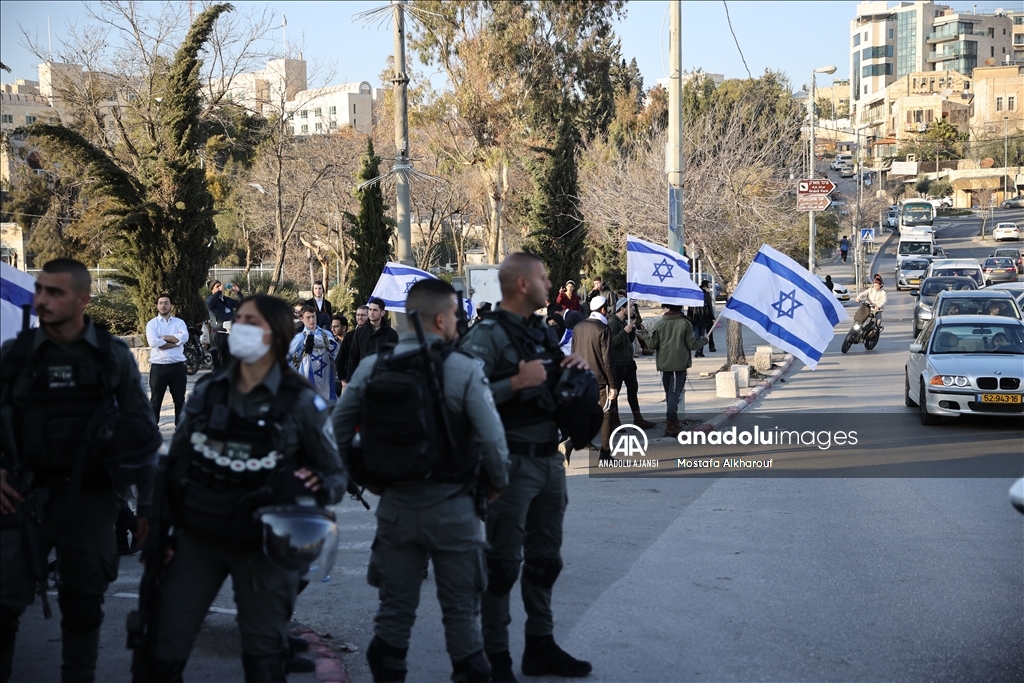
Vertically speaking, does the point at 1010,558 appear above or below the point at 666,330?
below

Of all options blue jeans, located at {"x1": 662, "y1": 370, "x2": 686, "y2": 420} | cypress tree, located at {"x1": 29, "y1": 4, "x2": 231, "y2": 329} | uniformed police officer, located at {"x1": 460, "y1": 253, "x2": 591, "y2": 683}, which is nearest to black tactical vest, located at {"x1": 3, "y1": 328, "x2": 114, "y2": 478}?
uniformed police officer, located at {"x1": 460, "y1": 253, "x2": 591, "y2": 683}

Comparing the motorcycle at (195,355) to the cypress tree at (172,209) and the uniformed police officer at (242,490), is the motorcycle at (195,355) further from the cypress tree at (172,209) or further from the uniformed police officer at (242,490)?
the uniformed police officer at (242,490)

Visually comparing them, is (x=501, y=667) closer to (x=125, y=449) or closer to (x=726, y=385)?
(x=125, y=449)

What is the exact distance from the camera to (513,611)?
261 inches

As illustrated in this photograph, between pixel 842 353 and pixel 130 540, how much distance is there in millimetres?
21544

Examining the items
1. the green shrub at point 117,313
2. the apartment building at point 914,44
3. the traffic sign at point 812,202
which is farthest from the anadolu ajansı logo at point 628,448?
the apartment building at point 914,44

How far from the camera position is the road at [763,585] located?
18.4 feet

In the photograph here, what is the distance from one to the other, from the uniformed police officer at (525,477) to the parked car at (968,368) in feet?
33.9

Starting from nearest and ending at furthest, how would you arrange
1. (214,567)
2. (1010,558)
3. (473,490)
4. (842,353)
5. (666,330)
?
(214,567), (473,490), (1010,558), (666,330), (842,353)

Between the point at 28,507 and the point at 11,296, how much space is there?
8.17 ft

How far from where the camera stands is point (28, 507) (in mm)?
4559

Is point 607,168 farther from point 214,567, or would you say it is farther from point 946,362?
point 214,567

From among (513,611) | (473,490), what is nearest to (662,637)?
(513,611)

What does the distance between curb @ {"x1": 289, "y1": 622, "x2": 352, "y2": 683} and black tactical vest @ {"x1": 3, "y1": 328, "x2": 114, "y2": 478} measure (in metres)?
1.59
